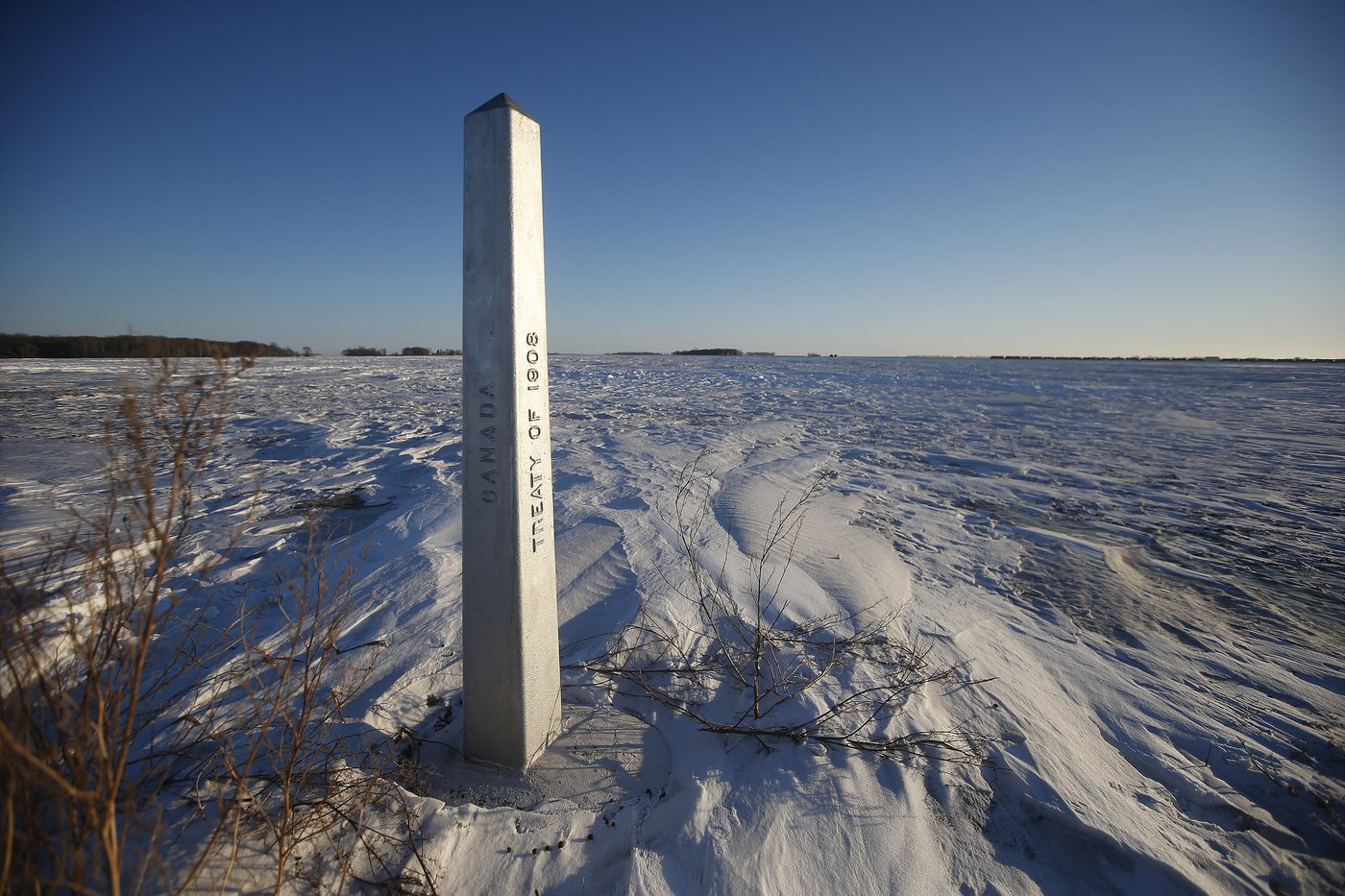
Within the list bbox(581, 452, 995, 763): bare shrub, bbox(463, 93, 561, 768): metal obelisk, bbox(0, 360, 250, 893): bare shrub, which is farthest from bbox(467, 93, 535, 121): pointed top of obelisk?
bbox(581, 452, 995, 763): bare shrub

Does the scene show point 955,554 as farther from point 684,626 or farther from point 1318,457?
point 1318,457

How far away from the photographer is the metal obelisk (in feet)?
6.57

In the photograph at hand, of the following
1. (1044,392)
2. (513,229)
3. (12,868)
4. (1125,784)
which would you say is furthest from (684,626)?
(1044,392)

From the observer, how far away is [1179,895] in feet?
5.91

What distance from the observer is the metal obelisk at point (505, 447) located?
2.00m

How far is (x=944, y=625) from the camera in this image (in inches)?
136

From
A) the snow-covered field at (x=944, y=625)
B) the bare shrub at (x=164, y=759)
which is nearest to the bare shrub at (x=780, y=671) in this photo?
the snow-covered field at (x=944, y=625)

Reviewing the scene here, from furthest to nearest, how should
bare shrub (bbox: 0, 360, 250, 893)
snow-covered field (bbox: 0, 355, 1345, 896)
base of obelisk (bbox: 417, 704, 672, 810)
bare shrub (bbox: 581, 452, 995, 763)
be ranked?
1. bare shrub (bbox: 581, 452, 995, 763)
2. base of obelisk (bbox: 417, 704, 672, 810)
3. snow-covered field (bbox: 0, 355, 1345, 896)
4. bare shrub (bbox: 0, 360, 250, 893)

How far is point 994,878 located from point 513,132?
3194mm

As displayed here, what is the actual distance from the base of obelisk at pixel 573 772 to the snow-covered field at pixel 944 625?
0.07 m

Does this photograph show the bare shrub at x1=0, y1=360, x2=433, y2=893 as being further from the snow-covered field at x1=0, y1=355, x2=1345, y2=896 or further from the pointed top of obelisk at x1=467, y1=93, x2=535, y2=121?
the pointed top of obelisk at x1=467, y1=93, x2=535, y2=121

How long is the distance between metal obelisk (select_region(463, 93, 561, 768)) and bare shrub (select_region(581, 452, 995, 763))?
0.76 meters

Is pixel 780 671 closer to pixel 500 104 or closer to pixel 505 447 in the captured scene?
pixel 505 447

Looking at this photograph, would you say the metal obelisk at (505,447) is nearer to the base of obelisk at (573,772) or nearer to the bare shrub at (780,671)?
the base of obelisk at (573,772)
